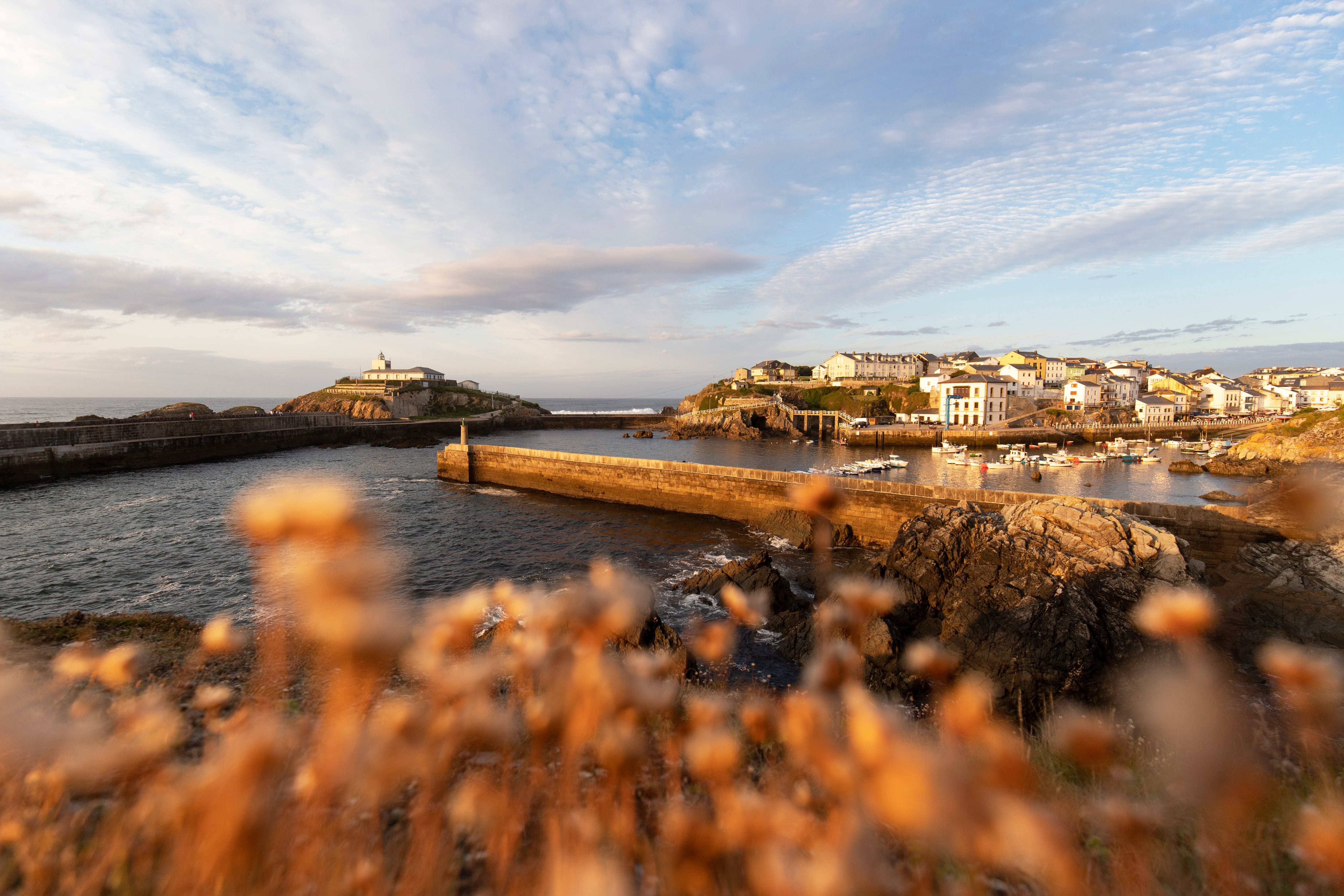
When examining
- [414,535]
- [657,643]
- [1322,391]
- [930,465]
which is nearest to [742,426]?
[930,465]

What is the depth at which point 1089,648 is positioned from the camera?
34.9 ft

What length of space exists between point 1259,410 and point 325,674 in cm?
12976

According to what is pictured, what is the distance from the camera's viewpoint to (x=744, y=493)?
26.8 m

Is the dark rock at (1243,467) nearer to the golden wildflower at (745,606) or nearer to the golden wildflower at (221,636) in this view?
the golden wildflower at (745,606)

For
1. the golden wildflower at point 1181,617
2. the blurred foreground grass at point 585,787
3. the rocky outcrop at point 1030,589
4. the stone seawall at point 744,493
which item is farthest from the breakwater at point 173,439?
the golden wildflower at point 1181,617

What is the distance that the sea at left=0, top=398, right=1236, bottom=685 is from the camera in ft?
51.4

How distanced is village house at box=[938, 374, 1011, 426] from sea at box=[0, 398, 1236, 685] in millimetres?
25605

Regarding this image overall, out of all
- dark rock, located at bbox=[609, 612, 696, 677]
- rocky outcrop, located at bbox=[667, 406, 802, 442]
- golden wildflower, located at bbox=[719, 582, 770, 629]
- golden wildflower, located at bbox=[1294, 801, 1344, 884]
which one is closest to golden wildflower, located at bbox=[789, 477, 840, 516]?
golden wildflower, located at bbox=[719, 582, 770, 629]

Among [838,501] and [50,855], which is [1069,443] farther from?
[50,855]

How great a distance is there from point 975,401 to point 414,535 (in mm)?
71198

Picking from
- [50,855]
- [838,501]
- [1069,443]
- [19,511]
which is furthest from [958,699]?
[1069,443]

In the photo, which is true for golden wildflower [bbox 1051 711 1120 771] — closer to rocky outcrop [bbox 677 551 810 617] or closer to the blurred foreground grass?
the blurred foreground grass

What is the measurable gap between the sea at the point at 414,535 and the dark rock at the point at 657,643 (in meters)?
1.43

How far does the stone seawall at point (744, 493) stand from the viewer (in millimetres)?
16109
